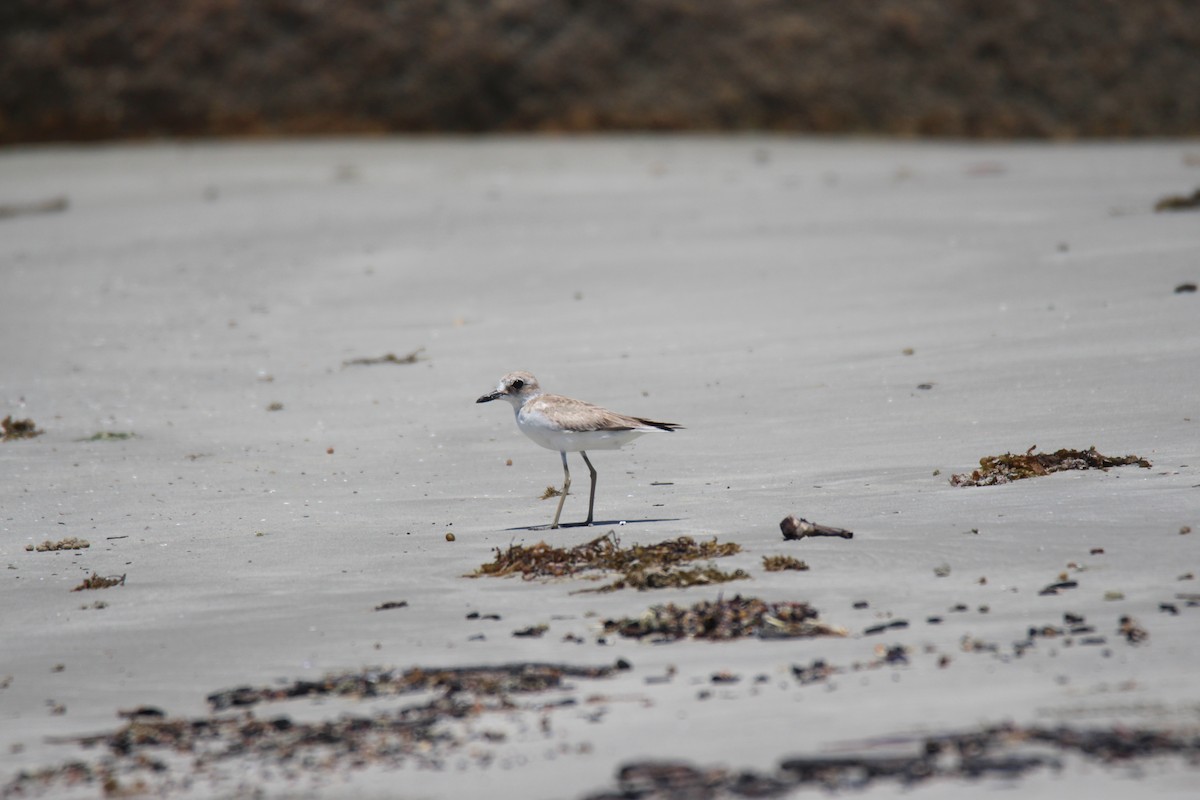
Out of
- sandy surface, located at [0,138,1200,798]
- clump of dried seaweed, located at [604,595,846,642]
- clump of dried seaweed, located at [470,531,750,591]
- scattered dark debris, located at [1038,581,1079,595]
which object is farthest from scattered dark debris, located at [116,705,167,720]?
scattered dark debris, located at [1038,581,1079,595]

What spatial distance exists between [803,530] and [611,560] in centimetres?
77

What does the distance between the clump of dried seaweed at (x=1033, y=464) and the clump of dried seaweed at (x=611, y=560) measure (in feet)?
4.53

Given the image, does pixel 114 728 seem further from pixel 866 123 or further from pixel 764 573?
pixel 866 123

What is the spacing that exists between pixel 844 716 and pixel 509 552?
7.09 feet

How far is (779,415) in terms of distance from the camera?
8.85 m

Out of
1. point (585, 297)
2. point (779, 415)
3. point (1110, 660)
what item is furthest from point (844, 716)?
point (585, 297)

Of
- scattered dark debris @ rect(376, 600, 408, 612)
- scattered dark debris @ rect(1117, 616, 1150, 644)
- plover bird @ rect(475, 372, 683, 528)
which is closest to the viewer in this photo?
scattered dark debris @ rect(1117, 616, 1150, 644)

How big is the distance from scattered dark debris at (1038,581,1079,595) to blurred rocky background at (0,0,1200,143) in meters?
14.3

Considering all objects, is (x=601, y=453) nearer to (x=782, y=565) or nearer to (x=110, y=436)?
(x=110, y=436)

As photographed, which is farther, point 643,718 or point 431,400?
point 431,400

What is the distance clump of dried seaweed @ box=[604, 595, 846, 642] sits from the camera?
5293 mm

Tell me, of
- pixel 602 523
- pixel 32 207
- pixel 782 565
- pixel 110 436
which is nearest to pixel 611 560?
pixel 782 565

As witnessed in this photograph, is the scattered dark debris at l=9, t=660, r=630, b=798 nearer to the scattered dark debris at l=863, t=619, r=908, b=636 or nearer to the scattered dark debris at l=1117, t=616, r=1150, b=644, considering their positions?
the scattered dark debris at l=863, t=619, r=908, b=636

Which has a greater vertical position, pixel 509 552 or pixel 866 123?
pixel 866 123
